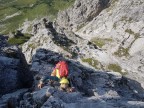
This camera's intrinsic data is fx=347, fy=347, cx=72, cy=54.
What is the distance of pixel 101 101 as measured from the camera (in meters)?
35.0

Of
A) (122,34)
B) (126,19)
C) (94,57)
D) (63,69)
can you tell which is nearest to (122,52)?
(122,34)

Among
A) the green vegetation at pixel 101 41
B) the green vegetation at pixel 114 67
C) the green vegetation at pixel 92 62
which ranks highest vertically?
the green vegetation at pixel 101 41

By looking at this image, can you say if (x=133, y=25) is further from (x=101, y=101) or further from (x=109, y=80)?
(x=101, y=101)

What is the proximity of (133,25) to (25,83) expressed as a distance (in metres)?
106

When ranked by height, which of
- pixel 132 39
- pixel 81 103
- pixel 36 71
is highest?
pixel 132 39

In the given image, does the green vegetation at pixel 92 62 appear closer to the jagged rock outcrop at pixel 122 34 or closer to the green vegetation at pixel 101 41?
the jagged rock outcrop at pixel 122 34

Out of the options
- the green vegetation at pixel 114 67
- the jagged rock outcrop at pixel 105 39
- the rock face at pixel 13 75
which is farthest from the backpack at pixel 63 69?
Answer: the green vegetation at pixel 114 67

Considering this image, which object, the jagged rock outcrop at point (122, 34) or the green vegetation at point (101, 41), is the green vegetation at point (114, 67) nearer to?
the jagged rock outcrop at point (122, 34)

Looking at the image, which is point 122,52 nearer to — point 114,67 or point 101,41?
point 114,67

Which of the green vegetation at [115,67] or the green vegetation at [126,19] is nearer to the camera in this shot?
the green vegetation at [115,67]

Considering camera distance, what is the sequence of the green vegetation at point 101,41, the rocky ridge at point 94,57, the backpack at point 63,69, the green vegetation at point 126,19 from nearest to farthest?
the rocky ridge at point 94,57, the backpack at point 63,69, the green vegetation at point 101,41, the green vegetation at point 126,19

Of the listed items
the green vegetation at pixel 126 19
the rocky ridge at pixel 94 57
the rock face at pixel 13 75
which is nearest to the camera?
the rocky ridge at pixel 94 57

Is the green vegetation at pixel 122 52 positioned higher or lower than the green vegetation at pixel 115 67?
higher

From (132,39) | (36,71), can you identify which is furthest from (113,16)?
(36,71)
